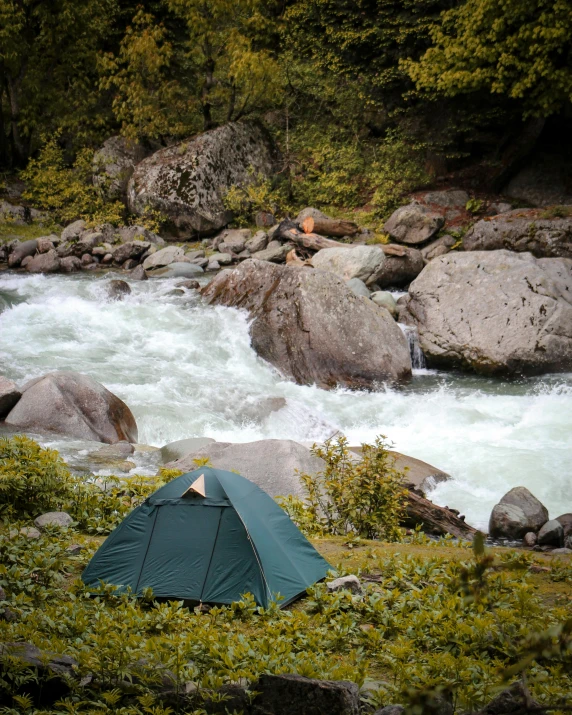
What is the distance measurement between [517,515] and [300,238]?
12999mm

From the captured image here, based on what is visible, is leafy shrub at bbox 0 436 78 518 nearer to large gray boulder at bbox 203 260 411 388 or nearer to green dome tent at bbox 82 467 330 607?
green dome tent at bbox 82 467 330 607

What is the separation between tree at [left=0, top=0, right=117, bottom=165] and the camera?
24375mm

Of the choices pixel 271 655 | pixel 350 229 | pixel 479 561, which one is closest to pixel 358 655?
pixel 271 655

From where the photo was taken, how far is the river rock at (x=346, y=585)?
18.5 feet

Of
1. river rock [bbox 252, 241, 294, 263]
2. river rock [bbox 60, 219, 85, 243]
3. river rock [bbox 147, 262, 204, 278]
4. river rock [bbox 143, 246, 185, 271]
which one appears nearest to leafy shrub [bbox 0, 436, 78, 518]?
river rock [bbox 147, 262, 204, 278]

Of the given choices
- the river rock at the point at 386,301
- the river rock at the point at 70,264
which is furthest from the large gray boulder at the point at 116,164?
the river rock at the point at 386,301

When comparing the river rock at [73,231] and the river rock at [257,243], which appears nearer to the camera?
the river rock at [257,243]

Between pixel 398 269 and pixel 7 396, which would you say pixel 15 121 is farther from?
pixel 7 396

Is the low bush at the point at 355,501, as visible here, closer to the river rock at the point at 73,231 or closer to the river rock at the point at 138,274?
the river rock at the point at 138,274

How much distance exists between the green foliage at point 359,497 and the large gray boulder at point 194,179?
54.8 feet

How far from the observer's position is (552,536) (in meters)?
8.10

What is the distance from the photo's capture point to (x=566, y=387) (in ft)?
42.5

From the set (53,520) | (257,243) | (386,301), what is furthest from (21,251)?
(53,520)

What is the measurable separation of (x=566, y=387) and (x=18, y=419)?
393 inches
